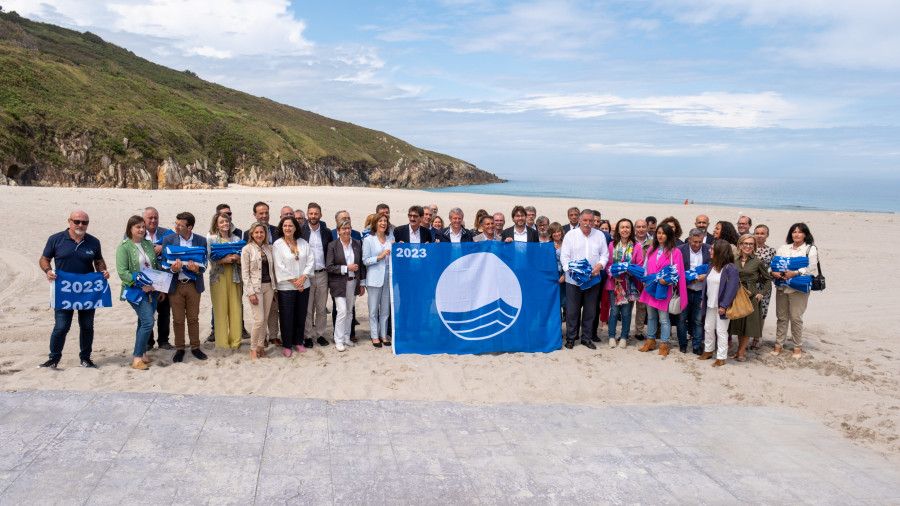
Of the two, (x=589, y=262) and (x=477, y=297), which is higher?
(x=589, y=262)

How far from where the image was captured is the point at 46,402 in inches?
208

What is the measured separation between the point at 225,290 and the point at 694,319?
631 centimetres

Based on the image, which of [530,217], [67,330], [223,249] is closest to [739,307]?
[530,217]

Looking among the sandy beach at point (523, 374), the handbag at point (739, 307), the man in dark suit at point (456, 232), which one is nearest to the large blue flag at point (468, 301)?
the sandy beach at point (523, 374)

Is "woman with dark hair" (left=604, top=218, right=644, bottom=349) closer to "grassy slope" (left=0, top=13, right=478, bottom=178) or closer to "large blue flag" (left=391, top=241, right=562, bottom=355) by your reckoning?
"large blue flag" (left=391, top=241, right=562, bottom=355)

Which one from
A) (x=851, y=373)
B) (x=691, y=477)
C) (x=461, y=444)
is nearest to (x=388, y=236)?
(x=461, y=444)

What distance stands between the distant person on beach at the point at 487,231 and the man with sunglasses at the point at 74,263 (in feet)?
15.4

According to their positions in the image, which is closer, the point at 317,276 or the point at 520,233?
the point at 317,276

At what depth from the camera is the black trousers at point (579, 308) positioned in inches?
309

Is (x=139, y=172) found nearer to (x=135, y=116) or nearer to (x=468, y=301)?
(x=135, y=116)

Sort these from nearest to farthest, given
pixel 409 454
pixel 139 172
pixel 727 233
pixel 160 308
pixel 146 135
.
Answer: pixel 409 454
pixel 160 308
pixel 727 233
pixel 139 172
pixel 146 135

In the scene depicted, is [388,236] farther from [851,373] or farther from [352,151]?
[352,151]

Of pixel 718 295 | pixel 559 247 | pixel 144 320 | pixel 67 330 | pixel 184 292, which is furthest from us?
pixel 559 247

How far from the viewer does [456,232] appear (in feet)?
26.0
